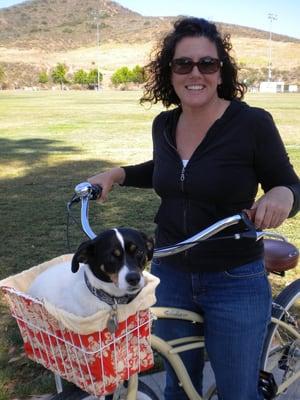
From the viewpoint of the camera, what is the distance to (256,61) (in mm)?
129375

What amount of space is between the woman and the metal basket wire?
0.56m

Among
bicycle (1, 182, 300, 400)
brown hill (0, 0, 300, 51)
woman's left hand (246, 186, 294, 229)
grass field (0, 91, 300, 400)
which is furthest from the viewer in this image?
brown hill (0, 0, 300, 51)

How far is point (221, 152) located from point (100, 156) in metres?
12.4

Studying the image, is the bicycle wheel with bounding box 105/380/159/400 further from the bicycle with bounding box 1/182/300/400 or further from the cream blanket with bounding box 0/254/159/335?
the cream blanket with bounding box 0/254/159/335

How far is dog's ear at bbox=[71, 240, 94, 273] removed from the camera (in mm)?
1825

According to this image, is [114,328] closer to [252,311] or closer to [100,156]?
[252,311]

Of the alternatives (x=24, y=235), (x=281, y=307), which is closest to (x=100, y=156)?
(x=24, y=235)

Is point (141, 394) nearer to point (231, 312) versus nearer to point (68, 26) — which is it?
point (231, 312)

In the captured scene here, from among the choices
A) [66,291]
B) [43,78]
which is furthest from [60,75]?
[66,291]

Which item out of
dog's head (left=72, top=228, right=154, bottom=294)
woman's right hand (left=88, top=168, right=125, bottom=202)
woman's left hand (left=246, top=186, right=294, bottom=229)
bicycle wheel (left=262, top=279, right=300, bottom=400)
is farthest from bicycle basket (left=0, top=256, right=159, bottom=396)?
bicycle wheel (left=262, top=279, right=300, bottom=400)

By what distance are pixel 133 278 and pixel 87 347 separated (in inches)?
10.8

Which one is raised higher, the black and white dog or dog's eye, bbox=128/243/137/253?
dog's eye, bbox=128/243/137/253

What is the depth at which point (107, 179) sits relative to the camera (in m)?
2.66

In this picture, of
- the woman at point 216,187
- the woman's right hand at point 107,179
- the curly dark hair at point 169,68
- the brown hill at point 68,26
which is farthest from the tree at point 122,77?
the woman at point 216,187
